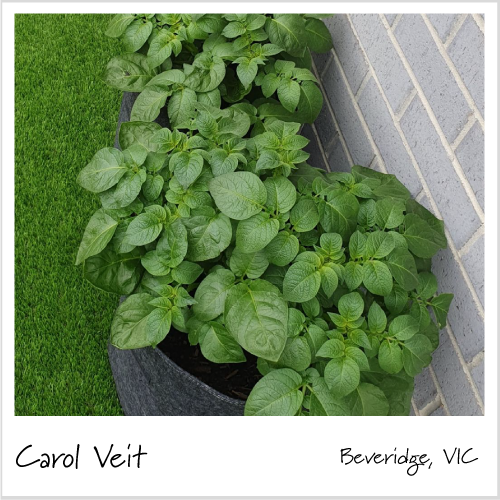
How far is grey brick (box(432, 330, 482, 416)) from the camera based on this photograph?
107 cm

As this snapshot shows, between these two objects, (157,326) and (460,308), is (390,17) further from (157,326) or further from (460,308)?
(157,326)

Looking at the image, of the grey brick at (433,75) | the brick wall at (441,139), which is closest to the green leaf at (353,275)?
the brick wall at (441,139)

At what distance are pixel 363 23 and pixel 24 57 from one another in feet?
4.61

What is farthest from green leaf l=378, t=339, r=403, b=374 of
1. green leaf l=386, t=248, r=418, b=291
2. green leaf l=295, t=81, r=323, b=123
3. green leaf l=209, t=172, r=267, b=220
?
green leaf l=295, t=81, r=323, b=123

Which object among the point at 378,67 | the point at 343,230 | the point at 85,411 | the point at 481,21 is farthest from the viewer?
the point at 85,411

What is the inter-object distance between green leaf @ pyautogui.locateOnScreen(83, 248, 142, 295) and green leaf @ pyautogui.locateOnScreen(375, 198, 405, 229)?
1.60 ft

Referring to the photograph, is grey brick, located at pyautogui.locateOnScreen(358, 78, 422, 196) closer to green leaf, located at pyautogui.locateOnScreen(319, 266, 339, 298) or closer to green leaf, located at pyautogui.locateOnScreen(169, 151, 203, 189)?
green leaf, located at pyautogui.locateOnScreen(319, 266, 339, 298)

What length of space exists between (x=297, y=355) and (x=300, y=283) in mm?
125

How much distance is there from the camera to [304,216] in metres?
1.05

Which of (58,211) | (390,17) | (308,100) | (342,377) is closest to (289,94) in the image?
(308,100)

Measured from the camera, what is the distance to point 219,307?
1026 mm

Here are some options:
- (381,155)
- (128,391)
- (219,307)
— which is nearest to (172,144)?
(219,307)

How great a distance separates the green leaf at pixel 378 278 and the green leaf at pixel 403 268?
1.3 inches

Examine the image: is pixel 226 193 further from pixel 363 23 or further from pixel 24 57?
pixel 24 57
